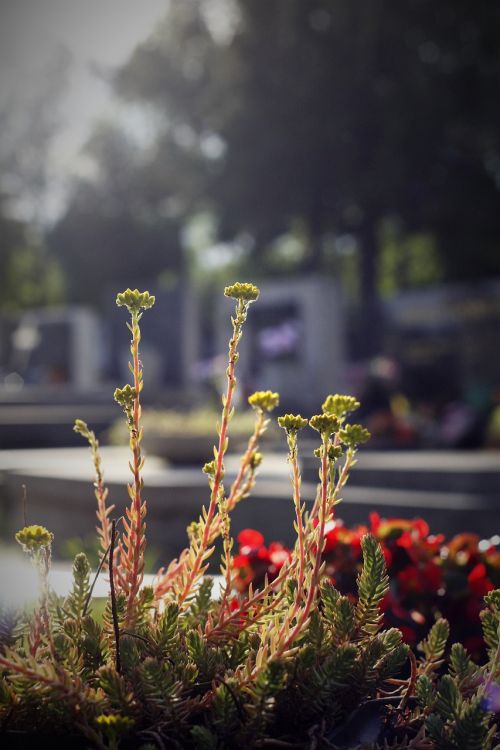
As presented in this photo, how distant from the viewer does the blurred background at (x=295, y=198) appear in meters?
16.0

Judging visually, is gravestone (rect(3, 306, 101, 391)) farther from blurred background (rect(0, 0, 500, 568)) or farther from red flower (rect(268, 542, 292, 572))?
red flower (rect(268, 542, 292, 572))

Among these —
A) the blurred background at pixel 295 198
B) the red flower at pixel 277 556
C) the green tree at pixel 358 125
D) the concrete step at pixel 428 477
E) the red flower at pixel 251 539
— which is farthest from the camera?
the green tree at pixel 358 125

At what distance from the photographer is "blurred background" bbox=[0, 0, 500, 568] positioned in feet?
52.6

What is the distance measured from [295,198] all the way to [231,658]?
85.3ft

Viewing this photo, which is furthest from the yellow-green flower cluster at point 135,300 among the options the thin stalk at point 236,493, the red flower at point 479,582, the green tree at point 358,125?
the green tree at point 358,125

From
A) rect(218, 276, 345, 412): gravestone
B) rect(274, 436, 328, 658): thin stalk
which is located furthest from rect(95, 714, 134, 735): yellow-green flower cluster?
rect(218, 276, 345, 412): gravestone

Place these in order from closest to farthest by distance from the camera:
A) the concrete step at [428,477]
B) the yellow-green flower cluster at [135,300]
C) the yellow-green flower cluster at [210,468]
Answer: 1. the yellow-green flower cluster at [135,300]
2. the yellow-green flower cluster at [210,468]
3. the concrete step at [428,477]

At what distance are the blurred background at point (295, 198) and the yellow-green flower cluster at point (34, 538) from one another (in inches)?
256

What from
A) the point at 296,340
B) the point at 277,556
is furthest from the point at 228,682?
the point at 296,340

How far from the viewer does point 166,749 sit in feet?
4.38

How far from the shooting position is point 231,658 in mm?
1419

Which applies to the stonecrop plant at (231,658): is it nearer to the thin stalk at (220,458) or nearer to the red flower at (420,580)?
the thin stalk at (220,458)

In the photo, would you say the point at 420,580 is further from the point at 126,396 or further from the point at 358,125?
the point at 358,125

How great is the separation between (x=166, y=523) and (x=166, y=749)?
5.23 meters
